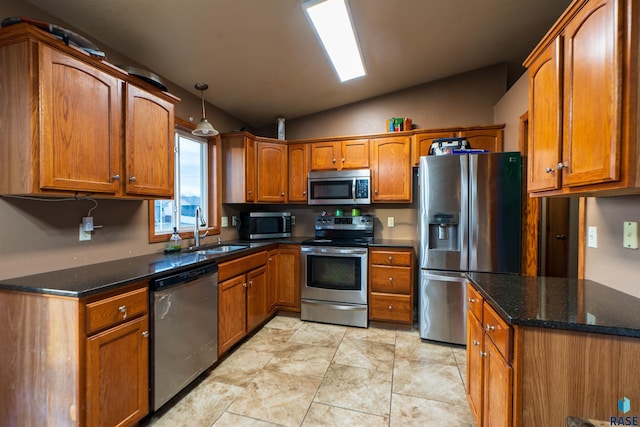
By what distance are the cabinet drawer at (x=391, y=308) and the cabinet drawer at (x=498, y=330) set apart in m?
1.64

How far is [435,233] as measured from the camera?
9.05 feet

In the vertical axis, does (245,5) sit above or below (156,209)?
above

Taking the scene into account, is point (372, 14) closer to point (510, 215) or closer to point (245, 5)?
point (245, 5)

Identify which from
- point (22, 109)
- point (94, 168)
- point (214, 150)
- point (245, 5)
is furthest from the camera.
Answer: point (214, 150)

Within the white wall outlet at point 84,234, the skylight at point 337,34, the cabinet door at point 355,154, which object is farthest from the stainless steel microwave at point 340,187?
the white wall outlet at point 84,234

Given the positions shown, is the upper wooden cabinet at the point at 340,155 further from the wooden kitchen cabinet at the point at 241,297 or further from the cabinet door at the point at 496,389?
the cabinet door at the point at 496,389

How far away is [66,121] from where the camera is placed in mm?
1493

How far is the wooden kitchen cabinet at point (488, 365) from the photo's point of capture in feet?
3.62

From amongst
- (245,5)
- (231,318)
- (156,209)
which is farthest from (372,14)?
(231,318)

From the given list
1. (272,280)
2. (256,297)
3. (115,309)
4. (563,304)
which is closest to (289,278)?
(272,280)

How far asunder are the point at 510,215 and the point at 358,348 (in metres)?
1.83

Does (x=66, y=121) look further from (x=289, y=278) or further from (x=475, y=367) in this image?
(x=475, y=367)

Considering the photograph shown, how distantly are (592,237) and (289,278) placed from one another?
2690 millimetres

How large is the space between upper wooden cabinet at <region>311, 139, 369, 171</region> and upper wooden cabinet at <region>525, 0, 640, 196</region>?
6.54ft
